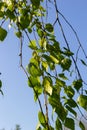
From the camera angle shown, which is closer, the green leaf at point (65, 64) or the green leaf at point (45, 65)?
the green leaf at point (45, 65)

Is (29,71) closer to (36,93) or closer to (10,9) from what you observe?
(36,93)

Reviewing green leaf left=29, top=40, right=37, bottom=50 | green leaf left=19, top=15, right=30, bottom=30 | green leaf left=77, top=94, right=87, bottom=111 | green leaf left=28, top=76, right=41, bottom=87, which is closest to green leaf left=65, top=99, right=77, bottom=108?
green leaf left=77, top=94, right=87, bottom=111

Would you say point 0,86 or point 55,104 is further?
point 0,86

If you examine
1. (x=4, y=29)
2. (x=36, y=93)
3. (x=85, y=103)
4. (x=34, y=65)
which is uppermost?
(x=4, y=29)

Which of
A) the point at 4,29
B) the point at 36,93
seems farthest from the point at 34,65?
the point at 4,29

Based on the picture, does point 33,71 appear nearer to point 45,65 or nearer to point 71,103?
point 45,65

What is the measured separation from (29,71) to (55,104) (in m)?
0.18

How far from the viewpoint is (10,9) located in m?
1.79

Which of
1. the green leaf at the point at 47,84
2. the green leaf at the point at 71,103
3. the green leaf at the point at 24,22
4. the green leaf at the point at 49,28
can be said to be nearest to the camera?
the green leaf at the point at 47,84

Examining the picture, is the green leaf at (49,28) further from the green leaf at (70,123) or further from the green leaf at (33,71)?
the green leaf at (70,123)

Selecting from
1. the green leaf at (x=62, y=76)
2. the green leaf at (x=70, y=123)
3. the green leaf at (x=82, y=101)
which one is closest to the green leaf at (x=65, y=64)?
the green leaf at (x=62, y=76)

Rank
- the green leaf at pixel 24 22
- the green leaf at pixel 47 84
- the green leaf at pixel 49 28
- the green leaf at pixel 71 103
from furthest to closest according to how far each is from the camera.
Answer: the green leaf at pixel 49 28 → the green leaf at pixel 24 22 → the green leaf at pixel 71 103 → the green leaf at pixel 47 84

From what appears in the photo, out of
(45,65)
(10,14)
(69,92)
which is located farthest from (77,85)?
(10,14)

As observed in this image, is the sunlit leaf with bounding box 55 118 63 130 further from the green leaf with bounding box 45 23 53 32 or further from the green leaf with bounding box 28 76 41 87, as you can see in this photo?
the green leaf with bounding box 45 23 53 32
